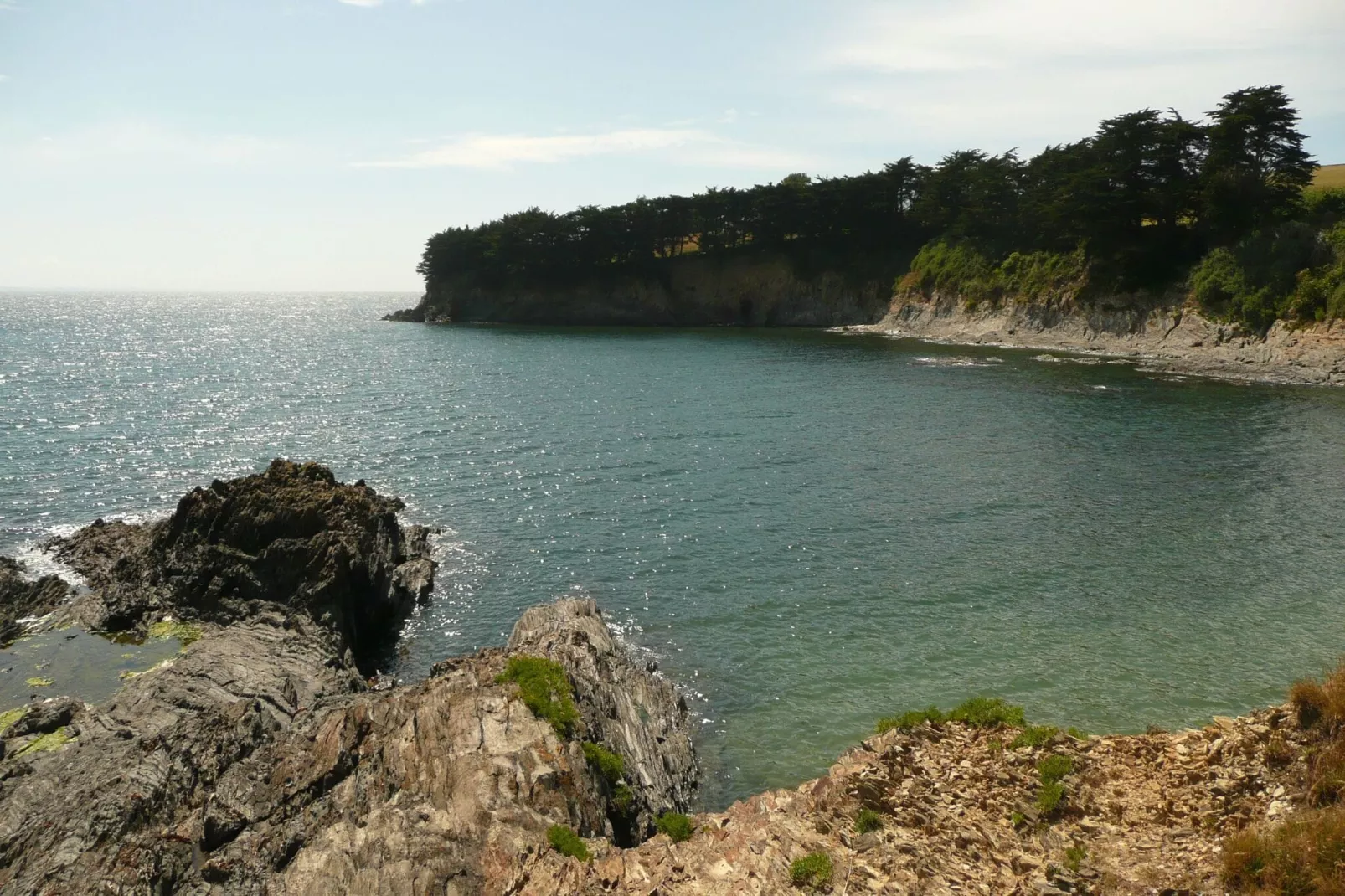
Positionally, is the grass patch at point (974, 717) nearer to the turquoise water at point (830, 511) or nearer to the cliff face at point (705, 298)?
the turquoise water at point (830, 511)

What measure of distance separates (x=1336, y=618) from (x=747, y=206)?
112270 mm

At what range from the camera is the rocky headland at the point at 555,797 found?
1159 centimetres

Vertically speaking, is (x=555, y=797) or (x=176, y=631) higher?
(x=555, y=797)

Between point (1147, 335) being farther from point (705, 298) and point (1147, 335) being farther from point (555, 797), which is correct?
point (555, 797)

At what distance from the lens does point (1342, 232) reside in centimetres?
6706

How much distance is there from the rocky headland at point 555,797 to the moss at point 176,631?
499 cm

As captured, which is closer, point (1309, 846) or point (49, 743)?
point (1309, 846)

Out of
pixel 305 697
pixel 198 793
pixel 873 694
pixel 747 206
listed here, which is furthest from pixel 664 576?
pixel 747 206

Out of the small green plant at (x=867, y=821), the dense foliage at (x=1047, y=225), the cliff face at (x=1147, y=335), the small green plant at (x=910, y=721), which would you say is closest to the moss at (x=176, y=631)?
the small green plant at (x=910, y=721)

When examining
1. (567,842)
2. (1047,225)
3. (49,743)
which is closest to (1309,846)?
(567,842)

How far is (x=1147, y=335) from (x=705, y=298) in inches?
2646

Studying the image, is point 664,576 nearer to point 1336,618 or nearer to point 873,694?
point 873,694

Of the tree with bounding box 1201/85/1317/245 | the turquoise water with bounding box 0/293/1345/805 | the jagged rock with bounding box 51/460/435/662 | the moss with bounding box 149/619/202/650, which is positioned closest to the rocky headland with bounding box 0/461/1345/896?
the turquoise water with bounding box 0/293/1345/805

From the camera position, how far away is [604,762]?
15.4 metres
